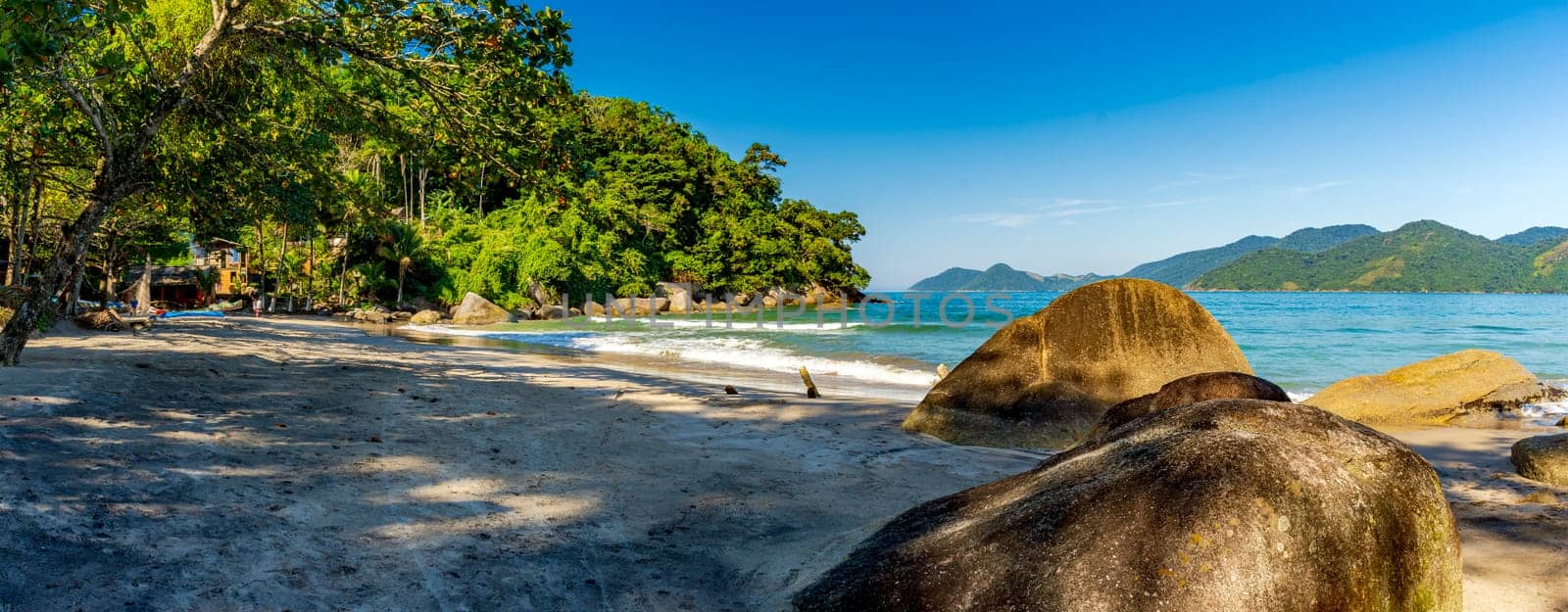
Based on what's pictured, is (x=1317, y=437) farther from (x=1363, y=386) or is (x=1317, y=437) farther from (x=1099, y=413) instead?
(x=1363, y=386)

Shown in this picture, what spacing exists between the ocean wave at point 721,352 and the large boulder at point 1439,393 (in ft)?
24.1

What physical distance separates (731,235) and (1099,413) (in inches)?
2000

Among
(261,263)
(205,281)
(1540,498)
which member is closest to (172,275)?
(205,281)

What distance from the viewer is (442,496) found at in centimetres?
480

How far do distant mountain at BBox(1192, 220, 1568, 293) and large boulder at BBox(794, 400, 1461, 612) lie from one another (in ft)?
533

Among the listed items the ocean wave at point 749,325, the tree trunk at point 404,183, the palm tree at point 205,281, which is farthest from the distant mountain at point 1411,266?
the palm tree at point 205,281

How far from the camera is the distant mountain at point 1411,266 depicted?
412ft

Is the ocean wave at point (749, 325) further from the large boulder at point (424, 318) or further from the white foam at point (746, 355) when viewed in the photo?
the large boulder at point (424, 318)

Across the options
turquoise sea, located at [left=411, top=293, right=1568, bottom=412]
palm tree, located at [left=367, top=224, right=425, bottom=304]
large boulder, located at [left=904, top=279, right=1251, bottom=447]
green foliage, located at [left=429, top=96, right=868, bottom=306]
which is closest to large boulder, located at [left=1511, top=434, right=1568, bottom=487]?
large boulder, located at [left=904, top=279, right=1251, bottom=447]

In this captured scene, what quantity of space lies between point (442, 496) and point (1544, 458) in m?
9.22

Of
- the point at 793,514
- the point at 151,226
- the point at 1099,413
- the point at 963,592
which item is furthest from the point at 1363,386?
the point at 151,226

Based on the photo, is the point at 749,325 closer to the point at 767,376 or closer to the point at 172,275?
the point at 767,376

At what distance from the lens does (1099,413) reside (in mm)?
8039

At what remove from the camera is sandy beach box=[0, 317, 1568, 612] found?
3.34 metres
